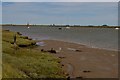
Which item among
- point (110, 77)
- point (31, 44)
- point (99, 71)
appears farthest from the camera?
point (31, 44)

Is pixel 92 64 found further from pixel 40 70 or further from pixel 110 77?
pixel 40 70

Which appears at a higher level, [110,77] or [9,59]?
[9,59]

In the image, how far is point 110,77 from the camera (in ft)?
108

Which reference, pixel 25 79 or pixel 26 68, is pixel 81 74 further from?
pixel 25 79

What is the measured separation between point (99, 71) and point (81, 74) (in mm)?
3464

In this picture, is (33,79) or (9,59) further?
(9,59)

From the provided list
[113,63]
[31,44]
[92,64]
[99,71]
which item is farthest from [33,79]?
[31,44]

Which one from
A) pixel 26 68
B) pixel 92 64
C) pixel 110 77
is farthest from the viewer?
pixel 92 64

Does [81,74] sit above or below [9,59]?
below

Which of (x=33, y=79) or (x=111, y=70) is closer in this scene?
(x=33, y=79)

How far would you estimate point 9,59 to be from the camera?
95.8 feet

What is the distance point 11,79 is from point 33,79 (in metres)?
3.56


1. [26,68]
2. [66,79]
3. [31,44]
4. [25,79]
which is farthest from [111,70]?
[31,44]

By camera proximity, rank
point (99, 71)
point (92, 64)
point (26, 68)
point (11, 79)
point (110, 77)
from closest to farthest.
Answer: point (11, 79) → point (26, 68) → point (110, 77) → point (99, 71) → point (92, 64)
